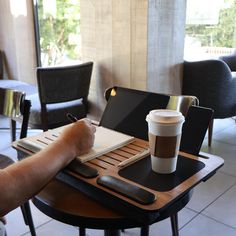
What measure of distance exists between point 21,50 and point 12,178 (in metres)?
3.74

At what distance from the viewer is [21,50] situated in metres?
4.22

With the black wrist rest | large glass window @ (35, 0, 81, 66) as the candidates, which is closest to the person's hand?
the black wrist rest

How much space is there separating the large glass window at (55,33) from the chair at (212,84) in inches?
53.6

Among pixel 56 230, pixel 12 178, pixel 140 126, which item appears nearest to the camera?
pixel 12 178

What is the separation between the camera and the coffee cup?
33.7 inches

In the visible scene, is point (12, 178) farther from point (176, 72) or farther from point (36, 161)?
point (176, 72)

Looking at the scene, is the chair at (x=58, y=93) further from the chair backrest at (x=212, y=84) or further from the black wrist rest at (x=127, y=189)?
the black wrist rest at (x=127, y=189)

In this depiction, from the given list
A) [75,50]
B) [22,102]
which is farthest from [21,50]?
[22,102]

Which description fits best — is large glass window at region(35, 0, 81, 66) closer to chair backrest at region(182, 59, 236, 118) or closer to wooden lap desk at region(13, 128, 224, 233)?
chair backrest at region(182, 59, 236, 118)

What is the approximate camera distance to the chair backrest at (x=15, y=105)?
165cm

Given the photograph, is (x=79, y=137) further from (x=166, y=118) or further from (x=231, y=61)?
(x=231, y=61)

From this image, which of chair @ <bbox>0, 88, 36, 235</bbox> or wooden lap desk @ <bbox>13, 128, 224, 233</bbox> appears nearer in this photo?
wooden lap desk @ <bbox>13, 128, 224, 233</bbox>

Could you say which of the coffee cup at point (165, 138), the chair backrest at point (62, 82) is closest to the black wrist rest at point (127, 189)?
the coffee cup at point (165, 138)

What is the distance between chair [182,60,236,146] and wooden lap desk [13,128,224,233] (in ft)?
7.00
